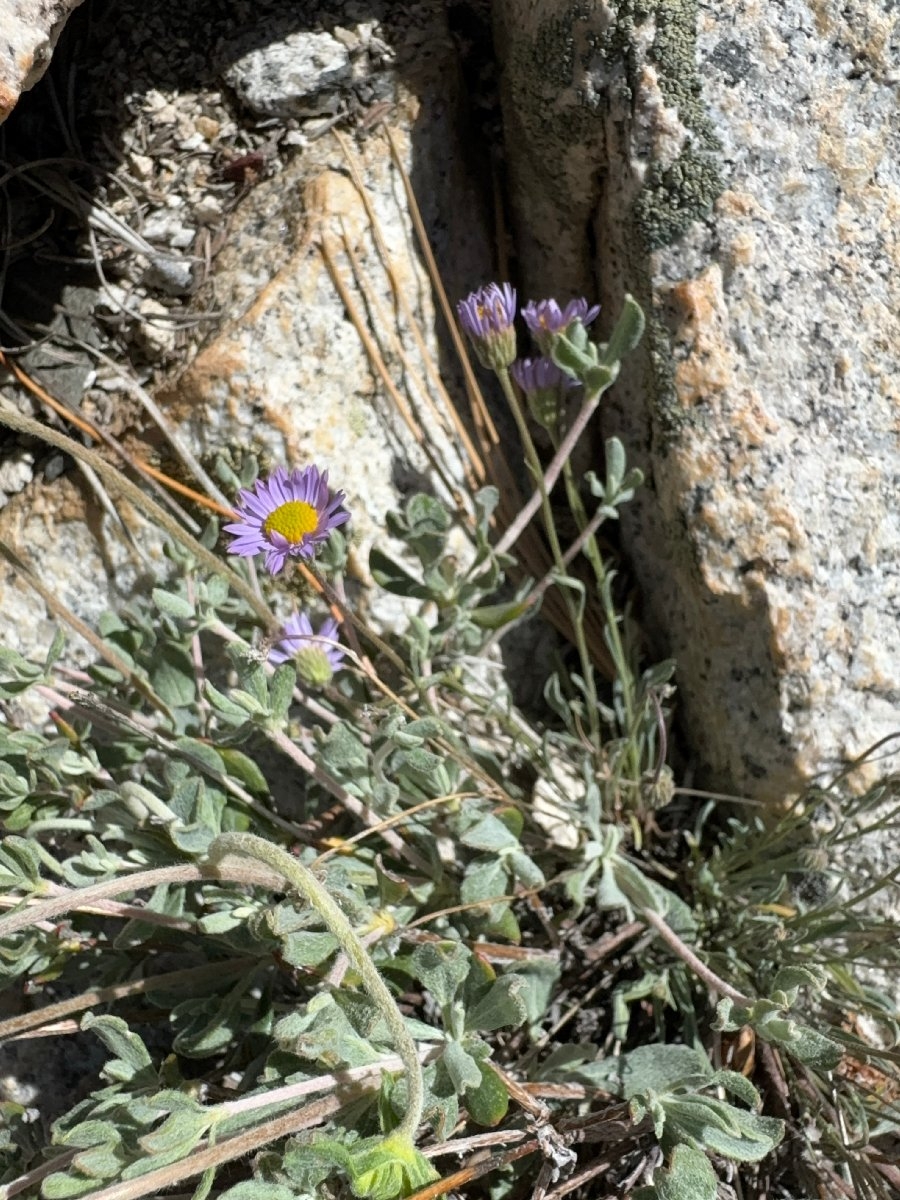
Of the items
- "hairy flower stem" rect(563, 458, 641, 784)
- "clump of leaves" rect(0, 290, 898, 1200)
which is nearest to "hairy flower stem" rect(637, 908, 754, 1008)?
"clump of leaves" rect(0, 290, 898, 1200)

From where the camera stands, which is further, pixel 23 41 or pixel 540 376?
pixel 540 376

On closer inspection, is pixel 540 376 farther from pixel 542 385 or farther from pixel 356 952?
pixel 356 952

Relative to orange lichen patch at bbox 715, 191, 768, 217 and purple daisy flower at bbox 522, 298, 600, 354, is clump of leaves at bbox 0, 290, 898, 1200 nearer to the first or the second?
purple daisy flower at bbox 522, 298, 600, 354

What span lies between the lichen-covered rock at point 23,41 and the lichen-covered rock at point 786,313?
0.98 m

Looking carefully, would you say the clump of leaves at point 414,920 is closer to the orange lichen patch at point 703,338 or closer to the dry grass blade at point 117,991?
the dry grass blade at point 117,991

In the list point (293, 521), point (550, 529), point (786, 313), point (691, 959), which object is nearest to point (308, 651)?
point (293, 521)

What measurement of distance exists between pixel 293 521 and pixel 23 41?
0.96 metres

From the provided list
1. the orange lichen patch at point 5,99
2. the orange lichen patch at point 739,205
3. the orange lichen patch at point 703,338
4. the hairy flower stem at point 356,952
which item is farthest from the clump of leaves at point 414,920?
Result: the orange lichen patch at point 5,99

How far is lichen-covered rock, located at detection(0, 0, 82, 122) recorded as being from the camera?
1.91 meters

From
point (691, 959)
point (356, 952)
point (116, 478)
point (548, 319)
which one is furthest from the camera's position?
point (548, 319)

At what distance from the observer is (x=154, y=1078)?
5.99 feet

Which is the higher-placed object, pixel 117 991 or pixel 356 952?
pixel 356 952

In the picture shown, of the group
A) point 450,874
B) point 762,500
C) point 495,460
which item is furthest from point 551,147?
point 450,874

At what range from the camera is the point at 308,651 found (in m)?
2.01
